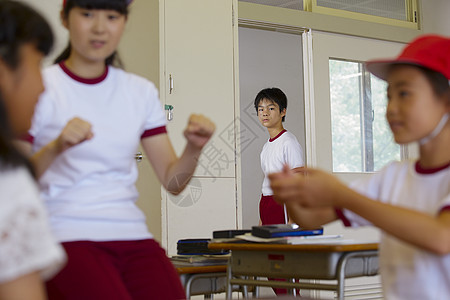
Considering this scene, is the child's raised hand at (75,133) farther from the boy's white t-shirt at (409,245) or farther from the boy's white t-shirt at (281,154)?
the boy's white t-shirt at (281,154)

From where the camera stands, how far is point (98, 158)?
1383 millimetres

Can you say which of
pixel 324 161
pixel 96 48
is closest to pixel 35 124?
pixel 96 48

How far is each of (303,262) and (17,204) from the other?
1.59 m

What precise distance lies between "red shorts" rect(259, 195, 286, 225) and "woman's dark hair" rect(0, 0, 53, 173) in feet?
11.9

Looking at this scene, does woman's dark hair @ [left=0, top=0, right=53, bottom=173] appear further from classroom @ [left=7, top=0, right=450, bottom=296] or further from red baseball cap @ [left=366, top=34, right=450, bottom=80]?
classroom @ [left=7, top=0, right=450, bottom=296]

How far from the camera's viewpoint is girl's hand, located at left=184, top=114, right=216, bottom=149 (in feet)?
4.88

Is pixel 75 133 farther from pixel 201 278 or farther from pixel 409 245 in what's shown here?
pixel 201 278

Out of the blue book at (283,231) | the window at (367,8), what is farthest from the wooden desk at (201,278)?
the window at (367,8)

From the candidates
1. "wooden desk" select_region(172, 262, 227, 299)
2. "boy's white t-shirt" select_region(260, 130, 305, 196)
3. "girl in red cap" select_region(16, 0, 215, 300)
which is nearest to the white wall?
"boy's white t-shirt" select_region(260, 130, 305, 196)

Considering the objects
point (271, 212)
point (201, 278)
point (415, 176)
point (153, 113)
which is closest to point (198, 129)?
point (153, 113)

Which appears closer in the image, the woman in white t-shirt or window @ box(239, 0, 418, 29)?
the woman in white t-shirt

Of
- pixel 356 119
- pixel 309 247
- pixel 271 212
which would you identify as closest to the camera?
pixel 309 247

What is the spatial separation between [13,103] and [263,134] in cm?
631

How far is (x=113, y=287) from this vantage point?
124 centimetres
